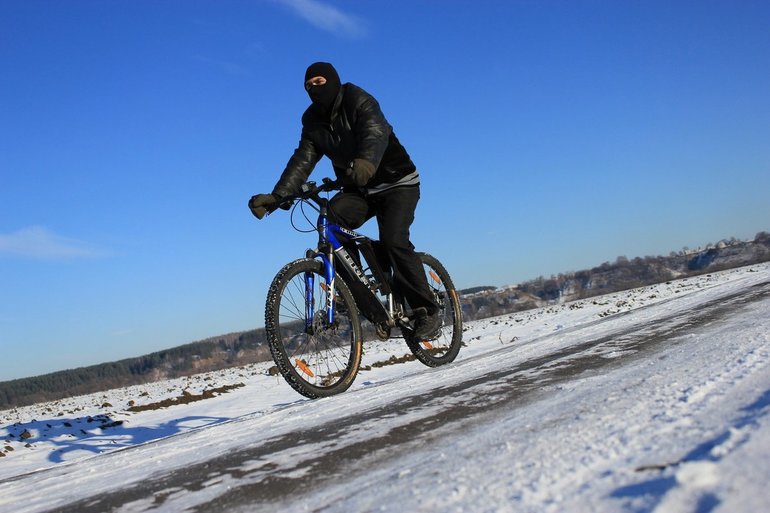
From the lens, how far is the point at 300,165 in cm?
529

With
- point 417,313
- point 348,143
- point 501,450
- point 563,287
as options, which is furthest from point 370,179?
point 563,287

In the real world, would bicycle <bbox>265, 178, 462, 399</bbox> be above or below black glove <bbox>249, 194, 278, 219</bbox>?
below

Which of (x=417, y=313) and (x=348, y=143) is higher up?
(x=348, y=143)

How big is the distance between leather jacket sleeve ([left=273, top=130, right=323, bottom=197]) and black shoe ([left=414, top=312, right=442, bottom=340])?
1667mm

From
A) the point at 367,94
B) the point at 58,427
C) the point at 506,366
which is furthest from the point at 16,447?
the point at 506,366

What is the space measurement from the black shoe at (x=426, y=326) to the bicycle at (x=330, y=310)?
0.07m

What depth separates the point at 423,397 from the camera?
2693mm

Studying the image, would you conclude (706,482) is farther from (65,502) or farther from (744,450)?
(65,502)

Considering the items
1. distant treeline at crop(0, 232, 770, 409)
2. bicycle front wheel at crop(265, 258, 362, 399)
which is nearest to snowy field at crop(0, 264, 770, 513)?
bicycle front wheel at crop(265, 258, 362, 399)

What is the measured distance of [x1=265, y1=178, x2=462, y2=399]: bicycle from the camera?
441 cm

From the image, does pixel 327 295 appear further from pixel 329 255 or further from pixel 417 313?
pixel 417 313

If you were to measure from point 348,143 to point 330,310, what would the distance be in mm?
1450

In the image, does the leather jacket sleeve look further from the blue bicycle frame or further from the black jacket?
the blue bicycle frame

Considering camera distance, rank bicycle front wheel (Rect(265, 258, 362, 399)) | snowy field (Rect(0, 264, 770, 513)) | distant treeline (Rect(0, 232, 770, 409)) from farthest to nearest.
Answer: distant treeline (Rect(0, 232, 770, 409)), bicycle front wheel (Rect(265, 258, 362, 399)), snowy field (Rect(0, 264, 770, 513))
